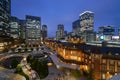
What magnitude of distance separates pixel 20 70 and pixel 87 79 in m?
19.3

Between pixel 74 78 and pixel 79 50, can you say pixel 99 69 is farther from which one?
pixel 79 50

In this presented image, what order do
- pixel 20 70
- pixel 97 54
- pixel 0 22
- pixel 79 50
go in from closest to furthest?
1. pixel 20 70
2. pixel 97 54
3. pixel 79 50
4. pixel 0 22

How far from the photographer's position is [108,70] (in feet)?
183

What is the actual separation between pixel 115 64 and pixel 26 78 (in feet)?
79.2

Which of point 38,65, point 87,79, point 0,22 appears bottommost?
point 87,79

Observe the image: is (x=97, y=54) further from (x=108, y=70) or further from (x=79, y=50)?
(x=79, y=50)

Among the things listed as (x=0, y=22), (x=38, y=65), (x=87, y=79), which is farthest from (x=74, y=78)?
(x=0, y=22)

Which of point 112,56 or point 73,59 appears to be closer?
point 112,56

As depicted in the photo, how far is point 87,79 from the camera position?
59031 millimetres

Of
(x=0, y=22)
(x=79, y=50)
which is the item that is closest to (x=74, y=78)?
(x=79, y=50)

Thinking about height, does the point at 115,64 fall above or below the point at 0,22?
below

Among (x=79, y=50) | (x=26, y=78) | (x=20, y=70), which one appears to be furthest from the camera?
(x=79, y=50)

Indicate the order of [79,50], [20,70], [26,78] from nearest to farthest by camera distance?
[26,78] → [20,70] → [79,50]

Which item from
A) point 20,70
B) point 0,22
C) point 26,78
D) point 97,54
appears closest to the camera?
point 26,78
